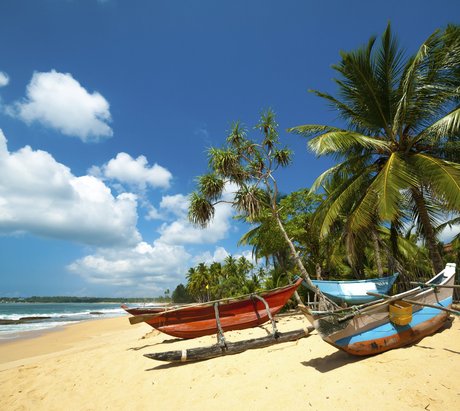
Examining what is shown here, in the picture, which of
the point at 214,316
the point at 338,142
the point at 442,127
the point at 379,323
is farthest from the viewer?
the point at 214,316

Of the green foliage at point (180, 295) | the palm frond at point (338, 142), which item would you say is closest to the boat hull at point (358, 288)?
the palm frond at point (338, 142)

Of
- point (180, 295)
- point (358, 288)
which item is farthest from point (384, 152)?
point (180, 295)

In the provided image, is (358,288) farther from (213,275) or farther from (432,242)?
(213,275)

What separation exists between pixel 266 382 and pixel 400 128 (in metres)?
8.16

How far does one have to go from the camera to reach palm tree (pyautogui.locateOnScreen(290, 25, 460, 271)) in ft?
24.2

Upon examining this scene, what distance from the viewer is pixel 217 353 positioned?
20.1 ft

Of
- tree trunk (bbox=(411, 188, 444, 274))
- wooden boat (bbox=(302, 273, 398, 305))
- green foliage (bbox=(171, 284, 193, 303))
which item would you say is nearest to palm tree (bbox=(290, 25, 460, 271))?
tree trunk (bbox=(411, 188, 444, 274))

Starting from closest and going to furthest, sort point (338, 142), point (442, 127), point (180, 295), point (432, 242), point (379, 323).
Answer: point (379, 323) < point (442, 127) < point (432, 242) < point (338, 142) < point (180, 295)

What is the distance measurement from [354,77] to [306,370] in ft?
28.2

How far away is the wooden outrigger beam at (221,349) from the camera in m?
5.91

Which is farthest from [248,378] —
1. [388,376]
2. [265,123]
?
[265,123]

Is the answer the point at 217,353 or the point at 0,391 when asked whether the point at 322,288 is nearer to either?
the point at 217,353

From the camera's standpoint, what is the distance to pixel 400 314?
186 inches

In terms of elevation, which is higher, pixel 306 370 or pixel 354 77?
pixel 354 77
